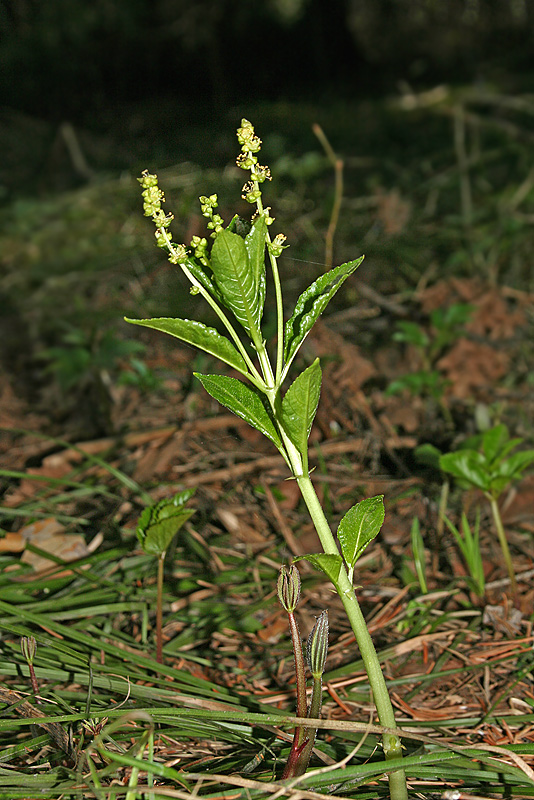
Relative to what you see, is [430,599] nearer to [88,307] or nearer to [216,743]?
[216,743]

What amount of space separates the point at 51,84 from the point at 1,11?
709 millimetres

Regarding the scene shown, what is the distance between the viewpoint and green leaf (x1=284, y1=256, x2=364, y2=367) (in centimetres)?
94

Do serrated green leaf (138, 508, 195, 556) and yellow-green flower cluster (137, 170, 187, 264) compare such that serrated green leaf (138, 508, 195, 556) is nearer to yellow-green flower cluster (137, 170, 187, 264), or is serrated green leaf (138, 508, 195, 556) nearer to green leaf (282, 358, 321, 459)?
green leaf (282, 358, 321, 459)

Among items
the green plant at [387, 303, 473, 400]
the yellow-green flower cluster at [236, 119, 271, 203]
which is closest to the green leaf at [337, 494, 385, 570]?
the yellow-green flower cluster at [236, 119, 271, 203]

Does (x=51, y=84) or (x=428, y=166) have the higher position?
(x=51, y=84)

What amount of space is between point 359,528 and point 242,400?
0.26 metres

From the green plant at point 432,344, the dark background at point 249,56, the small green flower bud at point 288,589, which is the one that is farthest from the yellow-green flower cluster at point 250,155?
the dark background at point 249,56

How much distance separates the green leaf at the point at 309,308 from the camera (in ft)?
3.10

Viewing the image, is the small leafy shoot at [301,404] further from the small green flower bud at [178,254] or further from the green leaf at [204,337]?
the small green flower bud at [178,254]

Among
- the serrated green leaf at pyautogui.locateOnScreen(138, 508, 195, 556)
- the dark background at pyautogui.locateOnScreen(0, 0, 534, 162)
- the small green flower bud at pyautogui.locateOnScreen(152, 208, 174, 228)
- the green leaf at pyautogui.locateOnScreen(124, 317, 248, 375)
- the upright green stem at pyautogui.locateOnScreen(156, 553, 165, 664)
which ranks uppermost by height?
the dark background at pyautogui.locateOnScreen(0, 0, 534, 162)

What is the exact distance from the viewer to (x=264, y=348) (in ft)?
3.12

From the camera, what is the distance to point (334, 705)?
1215mm

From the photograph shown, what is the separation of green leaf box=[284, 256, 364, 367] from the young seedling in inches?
15.2

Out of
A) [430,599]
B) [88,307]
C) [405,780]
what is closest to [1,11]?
[88,307]
